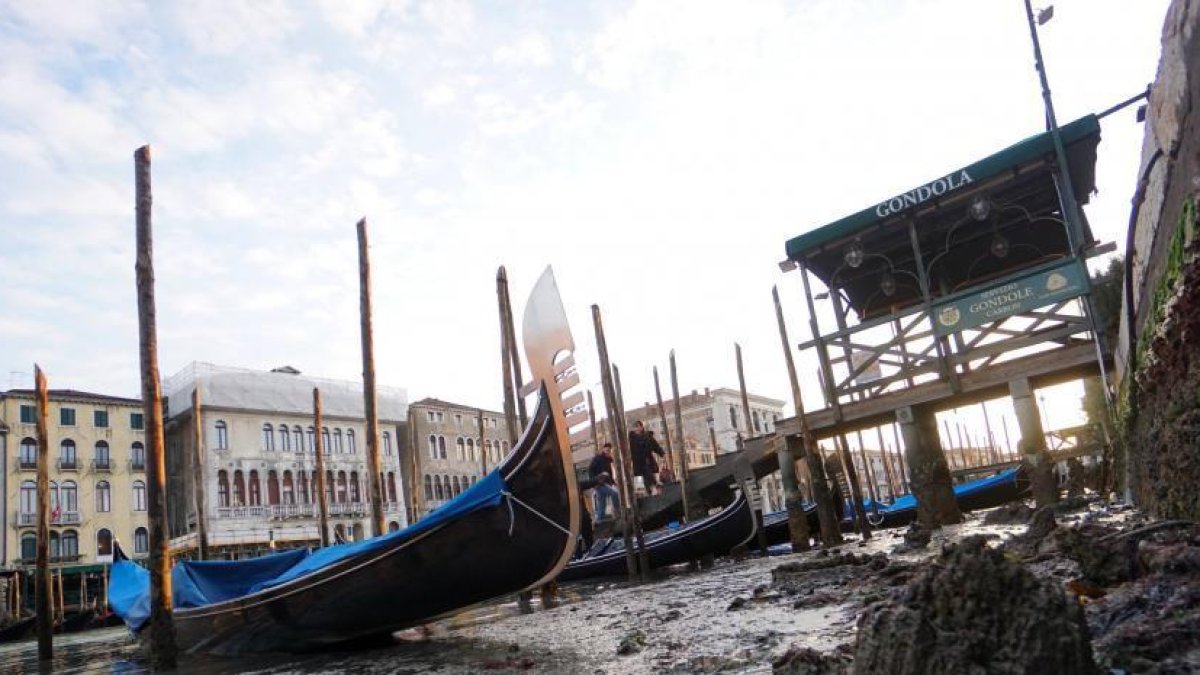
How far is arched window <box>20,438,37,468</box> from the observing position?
31703mm

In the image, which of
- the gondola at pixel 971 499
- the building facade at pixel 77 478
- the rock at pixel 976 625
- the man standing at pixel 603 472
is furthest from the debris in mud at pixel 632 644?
the building facade at pixel 77 478

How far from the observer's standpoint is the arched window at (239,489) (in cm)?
3500

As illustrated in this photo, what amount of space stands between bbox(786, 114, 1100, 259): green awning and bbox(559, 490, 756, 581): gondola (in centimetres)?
518

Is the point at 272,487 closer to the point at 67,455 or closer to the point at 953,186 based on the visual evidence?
the point at 67,455

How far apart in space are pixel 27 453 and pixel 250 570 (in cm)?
2934

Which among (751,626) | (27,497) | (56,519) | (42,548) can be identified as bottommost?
(751,626)

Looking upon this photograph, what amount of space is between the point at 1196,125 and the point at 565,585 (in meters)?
13.1

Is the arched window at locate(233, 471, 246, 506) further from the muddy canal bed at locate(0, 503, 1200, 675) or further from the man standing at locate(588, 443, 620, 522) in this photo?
the muddy canal bed at locate(0, 503, 1200, 675)

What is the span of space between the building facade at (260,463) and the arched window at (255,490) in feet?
0.14

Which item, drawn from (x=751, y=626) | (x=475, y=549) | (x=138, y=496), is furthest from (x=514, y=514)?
(x=138, y=496)

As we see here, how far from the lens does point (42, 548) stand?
13.7m

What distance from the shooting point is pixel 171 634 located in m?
7.94

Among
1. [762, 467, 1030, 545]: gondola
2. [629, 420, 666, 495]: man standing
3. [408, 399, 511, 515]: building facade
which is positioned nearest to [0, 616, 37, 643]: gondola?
[629, 420, 666, 495]: man standing

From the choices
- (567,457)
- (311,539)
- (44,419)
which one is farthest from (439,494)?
(567,457)
